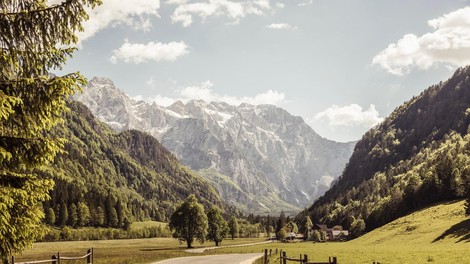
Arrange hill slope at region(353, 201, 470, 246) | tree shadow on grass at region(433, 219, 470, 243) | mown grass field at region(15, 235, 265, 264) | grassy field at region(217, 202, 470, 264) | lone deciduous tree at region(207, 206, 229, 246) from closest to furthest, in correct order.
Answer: mown grass field at region(15, 235, 265, 264)
grassy field at region(217, 202, 470, 264)
tree shadow on grass at region(433, 219, 470, 243)
hill slope at region(353, 201, 470, 246)
lone deciduous tree at region(207, 206, 229, 246)

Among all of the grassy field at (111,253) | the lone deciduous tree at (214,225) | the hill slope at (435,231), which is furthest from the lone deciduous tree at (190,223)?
the hill slope at (435,231)

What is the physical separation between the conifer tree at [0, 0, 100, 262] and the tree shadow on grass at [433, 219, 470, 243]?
265ft

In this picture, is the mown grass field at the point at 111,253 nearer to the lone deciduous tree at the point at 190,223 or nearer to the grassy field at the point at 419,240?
the lone deciduous tree at the point at 190,223

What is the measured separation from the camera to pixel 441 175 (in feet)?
570


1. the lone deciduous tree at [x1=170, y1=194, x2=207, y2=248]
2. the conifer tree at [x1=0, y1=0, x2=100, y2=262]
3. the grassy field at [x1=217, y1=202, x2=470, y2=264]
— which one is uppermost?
the conifer tree at [x1=0, y1=0, x2=100, y2=262]

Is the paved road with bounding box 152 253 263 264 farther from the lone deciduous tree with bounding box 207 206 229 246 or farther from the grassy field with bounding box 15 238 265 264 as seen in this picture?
the lone deciduous tree with bounding box 207 206 229 246

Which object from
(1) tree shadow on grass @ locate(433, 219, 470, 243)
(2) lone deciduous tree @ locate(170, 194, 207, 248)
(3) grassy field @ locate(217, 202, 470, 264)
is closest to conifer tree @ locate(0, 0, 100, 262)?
(3) grassy field @ locate(217, 202, 470, 264)

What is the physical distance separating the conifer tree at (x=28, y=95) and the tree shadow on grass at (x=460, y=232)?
80787mm

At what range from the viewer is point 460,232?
8712cm

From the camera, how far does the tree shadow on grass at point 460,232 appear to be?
8128 centimetres

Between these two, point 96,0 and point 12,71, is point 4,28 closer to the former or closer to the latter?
point 12,71

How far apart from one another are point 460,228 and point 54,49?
315ft

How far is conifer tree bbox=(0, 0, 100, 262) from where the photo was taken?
17750 mm

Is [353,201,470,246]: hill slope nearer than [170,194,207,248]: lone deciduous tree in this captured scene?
Yes
